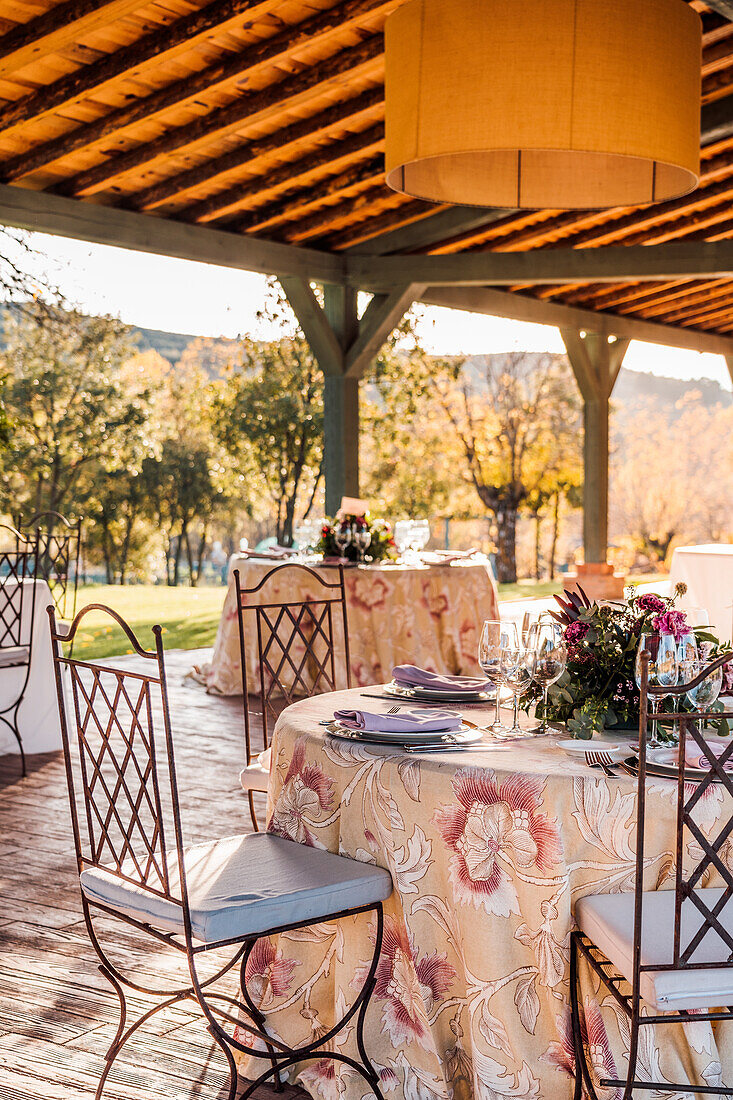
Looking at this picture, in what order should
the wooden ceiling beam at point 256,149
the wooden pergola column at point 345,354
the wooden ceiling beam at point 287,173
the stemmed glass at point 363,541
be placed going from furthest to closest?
the wooden pergola column at point 345,354
the wooden ceiling beam at point 287,173
the stemmed glass at point 363,541
the wooden ceiling beam at point 256,149

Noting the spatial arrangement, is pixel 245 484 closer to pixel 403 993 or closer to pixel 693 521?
pixel 693 521

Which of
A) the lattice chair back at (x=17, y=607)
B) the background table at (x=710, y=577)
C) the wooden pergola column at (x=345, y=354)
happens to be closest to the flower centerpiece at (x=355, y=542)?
the wooden pergola column at (x=345, y=354)

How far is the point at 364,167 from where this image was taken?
6.89 m

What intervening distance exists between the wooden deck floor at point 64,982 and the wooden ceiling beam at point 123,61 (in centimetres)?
313

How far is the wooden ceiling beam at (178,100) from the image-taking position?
5.21 metres

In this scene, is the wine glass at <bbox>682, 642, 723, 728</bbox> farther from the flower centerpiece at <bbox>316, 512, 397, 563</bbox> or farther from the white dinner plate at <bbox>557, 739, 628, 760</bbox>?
the flower centerpiece at <bbox>316, 512, 397, 563</bbox>

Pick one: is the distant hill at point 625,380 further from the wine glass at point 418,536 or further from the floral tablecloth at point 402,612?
the floral tablecloth at point 402,612

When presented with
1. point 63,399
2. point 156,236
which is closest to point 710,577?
point 156,236

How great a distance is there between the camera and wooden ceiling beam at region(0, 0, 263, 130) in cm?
484

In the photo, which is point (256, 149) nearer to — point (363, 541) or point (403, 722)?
point (363, 541)

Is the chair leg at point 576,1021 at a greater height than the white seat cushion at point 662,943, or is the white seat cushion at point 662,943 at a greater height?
the white seat cushion at point 662,943

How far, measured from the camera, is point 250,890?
2.10m

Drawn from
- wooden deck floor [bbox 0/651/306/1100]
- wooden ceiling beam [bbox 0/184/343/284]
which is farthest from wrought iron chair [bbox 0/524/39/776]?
wooden ceiling beam [bbox 0/184/343/284]

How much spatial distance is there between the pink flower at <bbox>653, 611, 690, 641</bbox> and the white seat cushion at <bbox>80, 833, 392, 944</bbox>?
0.73 m
